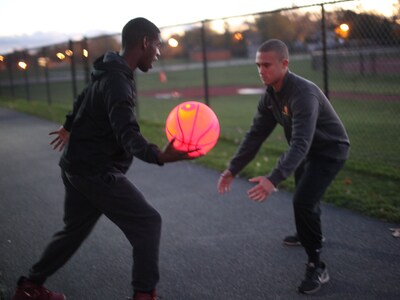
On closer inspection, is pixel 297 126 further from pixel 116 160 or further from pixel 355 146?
pixel 355 146

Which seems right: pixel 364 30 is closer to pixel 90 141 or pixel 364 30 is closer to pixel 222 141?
pixel 222 141

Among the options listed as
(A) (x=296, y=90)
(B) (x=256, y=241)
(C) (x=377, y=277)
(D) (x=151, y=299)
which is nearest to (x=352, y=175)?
(B) (x=256, y=241)

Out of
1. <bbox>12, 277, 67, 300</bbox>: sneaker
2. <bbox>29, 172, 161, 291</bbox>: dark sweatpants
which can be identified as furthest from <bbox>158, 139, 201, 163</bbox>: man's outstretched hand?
<bbox>12, 277, 67, 300</bbox>: sneaker

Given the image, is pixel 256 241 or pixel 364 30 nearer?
pixel 256 241

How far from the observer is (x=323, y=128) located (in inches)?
156

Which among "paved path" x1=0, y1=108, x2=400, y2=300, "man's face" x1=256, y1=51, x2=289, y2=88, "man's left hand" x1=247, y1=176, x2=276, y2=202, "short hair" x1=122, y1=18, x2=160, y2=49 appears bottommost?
"paved path" x1=0, y1=108, x2=400, y2=300

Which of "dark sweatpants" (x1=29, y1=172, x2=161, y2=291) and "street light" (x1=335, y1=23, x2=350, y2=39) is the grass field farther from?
"dark sweatpants" (x1=29, y1=172, x2=161, y2=291)

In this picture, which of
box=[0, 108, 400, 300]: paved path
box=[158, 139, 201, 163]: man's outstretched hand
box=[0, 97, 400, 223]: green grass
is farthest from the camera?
box=[0, 97, 400, 223]: green grass

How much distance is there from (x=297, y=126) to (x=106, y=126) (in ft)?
4.58

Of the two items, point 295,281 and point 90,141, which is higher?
point 90,141

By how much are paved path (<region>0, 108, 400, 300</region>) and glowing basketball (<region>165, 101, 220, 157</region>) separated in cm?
128

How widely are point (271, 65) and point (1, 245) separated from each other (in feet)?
11.1

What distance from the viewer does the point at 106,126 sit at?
324cm

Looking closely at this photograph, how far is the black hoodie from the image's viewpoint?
9.56ft
